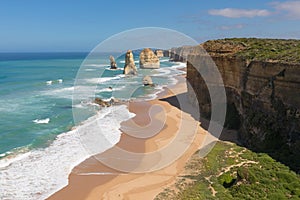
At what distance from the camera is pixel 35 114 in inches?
1246

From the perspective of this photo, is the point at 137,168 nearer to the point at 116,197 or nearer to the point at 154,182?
the point at 154,182

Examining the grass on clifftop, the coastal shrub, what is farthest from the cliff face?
the coastal shrub

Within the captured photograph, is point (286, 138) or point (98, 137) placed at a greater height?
point (286, 138)

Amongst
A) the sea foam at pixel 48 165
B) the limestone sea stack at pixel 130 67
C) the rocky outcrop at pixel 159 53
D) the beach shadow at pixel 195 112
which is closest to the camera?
the sea foam at pixel 48 165

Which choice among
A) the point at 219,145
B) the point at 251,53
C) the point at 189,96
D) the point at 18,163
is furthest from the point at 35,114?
the point at 251,53

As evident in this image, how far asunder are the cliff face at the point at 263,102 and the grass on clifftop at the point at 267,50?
15.1 inches

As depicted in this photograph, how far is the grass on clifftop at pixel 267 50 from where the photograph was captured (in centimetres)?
1834

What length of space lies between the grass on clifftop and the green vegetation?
19.9 ft

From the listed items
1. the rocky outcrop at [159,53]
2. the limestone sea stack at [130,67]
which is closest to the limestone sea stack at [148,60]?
the limestone sea stack at [130,67]

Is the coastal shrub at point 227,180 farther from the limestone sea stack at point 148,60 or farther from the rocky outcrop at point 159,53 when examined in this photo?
the rocky outcrop at point 159,53

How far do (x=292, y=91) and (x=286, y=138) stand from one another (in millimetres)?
2668

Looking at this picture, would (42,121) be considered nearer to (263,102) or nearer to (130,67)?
(263,102)

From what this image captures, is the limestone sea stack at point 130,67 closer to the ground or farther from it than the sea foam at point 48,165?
farther from it

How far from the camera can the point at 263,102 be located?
1898 centimetres
